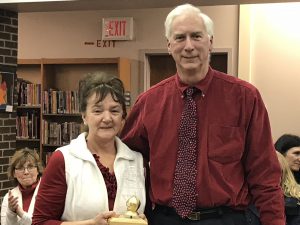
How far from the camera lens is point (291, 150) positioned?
16.4 ft

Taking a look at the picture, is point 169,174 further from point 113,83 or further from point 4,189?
point 4,189

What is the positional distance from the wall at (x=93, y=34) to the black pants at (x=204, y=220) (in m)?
4.20

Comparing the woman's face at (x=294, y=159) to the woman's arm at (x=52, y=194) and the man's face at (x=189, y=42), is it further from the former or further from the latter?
the woman's arm at (x=52, y=194)

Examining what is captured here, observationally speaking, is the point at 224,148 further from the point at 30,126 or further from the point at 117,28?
the point at 30,126

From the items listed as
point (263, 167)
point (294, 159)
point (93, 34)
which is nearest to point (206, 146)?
point (263, 167)

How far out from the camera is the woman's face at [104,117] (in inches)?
82.2

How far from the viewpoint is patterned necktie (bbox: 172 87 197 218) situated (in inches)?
84.0

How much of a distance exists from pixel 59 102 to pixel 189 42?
5.19 metres

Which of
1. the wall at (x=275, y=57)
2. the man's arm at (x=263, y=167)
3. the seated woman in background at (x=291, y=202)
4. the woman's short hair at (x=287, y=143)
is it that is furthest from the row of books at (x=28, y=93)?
the man's arm at (x=263, y=167)

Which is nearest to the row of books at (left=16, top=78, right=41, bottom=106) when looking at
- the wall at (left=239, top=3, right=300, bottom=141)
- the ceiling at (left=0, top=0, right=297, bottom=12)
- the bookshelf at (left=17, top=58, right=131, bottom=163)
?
the bookshelf at (left=17, top=58, right=131, bottom=163)

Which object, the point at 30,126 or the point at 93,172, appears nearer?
the point at 93,172

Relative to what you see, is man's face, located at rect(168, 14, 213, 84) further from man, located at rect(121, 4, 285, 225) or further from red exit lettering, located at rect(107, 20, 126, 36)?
red exit lettering, located at rect(107, 20, 126, 36)

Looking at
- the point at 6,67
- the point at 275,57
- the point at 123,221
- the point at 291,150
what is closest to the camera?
the point at 123,221

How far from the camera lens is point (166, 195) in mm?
2174
